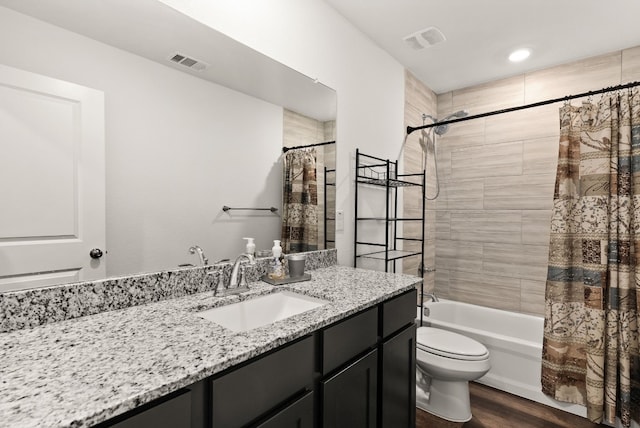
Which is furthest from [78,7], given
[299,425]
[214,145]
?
[299,425]

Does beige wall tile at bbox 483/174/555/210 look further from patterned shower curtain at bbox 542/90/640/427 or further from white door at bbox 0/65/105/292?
white door at bbox 0/65/105/292

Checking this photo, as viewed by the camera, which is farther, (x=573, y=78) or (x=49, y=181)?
(x=573, y=78)

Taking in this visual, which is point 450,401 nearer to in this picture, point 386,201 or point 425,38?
point 386,201

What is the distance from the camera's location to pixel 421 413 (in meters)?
2.05

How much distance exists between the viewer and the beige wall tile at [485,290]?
2768mm

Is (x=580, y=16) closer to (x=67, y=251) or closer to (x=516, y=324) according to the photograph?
(x=516, y=324)

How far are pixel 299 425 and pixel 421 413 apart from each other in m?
1.46

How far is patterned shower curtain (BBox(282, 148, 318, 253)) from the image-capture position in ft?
5.48

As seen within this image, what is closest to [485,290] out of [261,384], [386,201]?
[386,201]

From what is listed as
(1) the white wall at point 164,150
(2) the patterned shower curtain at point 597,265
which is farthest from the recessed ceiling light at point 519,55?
(1) the white wall at point 164,150

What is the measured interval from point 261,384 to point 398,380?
861 millimetres

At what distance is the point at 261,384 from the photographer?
83 cm

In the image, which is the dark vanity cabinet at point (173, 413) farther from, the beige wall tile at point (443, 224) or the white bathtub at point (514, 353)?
the beige wall tile at point (443, 224)

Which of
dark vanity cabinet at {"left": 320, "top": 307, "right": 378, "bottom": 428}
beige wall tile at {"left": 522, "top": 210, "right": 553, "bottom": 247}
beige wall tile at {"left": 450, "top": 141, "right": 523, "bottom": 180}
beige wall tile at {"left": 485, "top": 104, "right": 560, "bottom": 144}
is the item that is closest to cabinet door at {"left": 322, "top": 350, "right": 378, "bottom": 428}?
dark vanity cabinet at {"left": 320, "top": 307, "right": 378, "bottom": 428}
